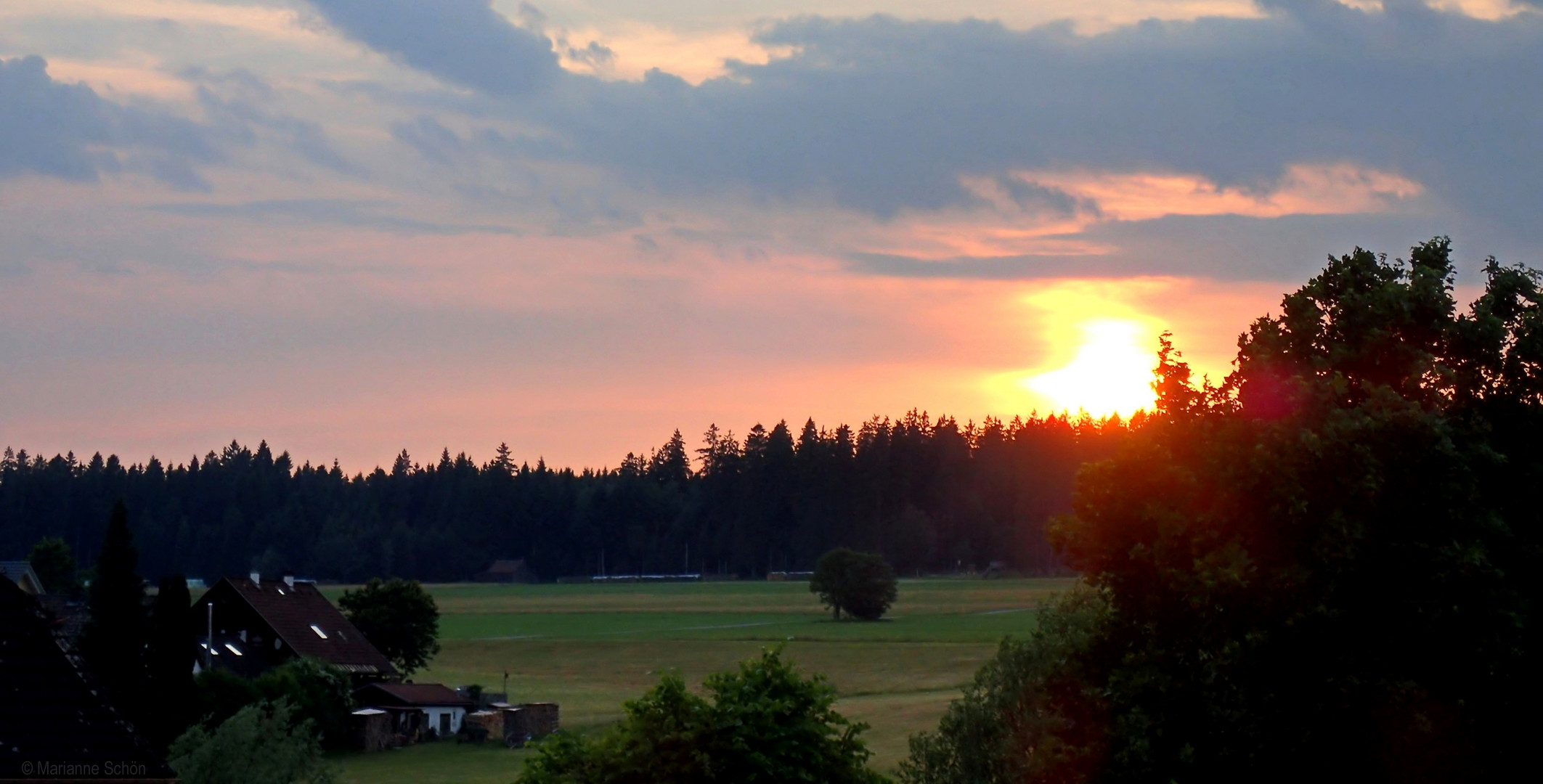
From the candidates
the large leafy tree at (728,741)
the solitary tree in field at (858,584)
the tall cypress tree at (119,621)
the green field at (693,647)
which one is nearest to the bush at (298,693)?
the green field at (693,647)

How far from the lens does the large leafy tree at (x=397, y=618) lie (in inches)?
2933

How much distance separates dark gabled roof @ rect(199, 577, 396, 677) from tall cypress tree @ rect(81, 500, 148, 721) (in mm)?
26522

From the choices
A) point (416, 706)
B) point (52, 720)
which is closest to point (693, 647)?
point (416, 706)

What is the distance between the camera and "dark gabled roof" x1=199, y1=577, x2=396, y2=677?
6675 centimetres

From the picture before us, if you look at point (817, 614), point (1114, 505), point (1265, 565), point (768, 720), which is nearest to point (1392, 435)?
point (1265, 565)

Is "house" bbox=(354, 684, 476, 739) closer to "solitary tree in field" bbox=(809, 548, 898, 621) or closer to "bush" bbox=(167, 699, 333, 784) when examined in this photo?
"bush" bbox=(167, 699, 333, 784)

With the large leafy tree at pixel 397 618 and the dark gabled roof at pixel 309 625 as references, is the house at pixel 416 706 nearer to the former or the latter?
the dark gabled roof at pixel 309 625

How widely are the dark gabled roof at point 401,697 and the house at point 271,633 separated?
7.95 feet

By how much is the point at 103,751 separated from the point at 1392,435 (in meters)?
11.8

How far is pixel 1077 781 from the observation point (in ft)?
50.2

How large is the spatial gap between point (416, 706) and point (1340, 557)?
52.6 metres

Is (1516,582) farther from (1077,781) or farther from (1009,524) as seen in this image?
(1009,524)

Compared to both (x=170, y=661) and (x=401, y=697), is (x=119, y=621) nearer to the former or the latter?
(x=170, y=661)

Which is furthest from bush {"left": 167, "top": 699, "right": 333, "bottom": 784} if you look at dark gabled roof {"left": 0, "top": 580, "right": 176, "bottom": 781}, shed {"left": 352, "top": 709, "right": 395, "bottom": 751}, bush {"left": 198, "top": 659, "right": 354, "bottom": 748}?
dark gabled roof {"left": 0, "top": 580, "right": 176, "bottom": 781}
